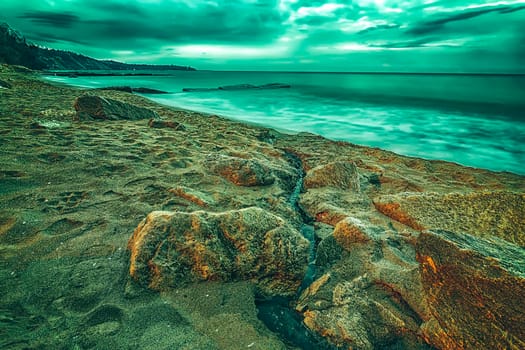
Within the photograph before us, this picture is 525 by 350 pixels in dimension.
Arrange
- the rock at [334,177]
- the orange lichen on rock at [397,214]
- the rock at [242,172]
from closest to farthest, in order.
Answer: the orange lichen on rock at [397,214], the rock at [242,172], the rock at [334,177]

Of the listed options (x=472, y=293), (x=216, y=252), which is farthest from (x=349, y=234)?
(x=216, y=252)

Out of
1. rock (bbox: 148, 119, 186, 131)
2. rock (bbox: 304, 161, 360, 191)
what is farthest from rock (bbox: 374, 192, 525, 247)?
rock (bbox: 148, 119, 186, 131)

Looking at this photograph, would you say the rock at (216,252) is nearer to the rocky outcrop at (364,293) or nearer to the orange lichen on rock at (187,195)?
the rocky outcrop at (364,293)

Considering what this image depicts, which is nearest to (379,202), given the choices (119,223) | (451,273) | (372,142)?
(451,273)

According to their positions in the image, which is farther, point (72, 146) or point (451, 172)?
point (451, 172)

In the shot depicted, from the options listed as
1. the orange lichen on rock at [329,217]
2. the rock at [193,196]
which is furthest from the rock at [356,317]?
the rock at [193,196]

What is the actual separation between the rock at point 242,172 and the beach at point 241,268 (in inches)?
10.3

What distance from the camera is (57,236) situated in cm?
234

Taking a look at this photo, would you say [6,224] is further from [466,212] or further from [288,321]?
[466,212]

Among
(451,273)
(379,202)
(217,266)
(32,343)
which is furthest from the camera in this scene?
(379,202)

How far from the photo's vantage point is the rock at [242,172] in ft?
12.3

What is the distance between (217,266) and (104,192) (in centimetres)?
187

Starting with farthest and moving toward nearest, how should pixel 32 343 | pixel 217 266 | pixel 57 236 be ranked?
pixel 57 236 → pixel 217 266 → pixel 32 343

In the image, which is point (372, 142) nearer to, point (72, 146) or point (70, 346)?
point (72, 146)
